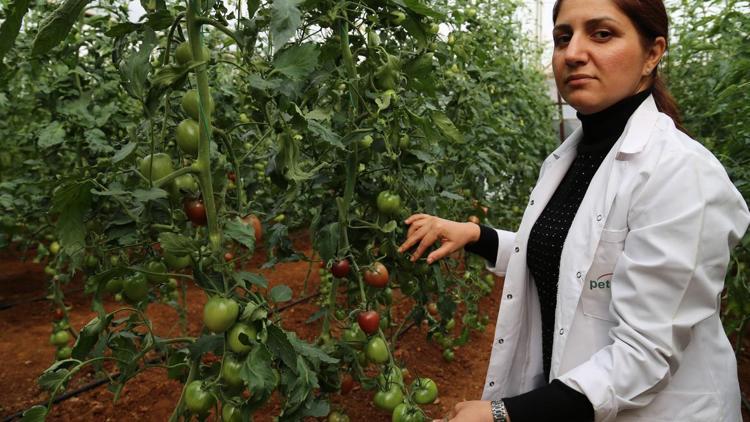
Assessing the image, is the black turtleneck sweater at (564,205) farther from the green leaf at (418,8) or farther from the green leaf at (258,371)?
the green leaf at (258,371)

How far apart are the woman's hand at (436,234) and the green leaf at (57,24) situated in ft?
3.13

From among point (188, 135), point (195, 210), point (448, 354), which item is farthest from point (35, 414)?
point (448, 354)

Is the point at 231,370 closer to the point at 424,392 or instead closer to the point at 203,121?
the point at 203,121

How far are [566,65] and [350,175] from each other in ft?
2.20

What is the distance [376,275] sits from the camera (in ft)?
5.26

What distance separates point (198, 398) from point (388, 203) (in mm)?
726

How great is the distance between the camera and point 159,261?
1382 mm

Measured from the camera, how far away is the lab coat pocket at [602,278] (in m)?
1.12

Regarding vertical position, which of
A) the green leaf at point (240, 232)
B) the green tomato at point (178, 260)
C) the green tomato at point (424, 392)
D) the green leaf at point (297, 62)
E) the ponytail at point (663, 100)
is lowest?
the green tomato at point (424, 392)

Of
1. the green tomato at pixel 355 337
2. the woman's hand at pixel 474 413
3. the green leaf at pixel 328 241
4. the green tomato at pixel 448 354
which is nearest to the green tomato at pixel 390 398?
the green tomato at pixel 355 337

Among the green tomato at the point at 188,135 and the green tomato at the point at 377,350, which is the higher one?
the green tomato at the point at 188,135

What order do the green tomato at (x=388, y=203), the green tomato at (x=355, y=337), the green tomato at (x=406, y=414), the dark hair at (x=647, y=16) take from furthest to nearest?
the green tomato at (x=355, y=337)
the green tomato at (x=388, y=203)
the green tomato at (x=406, y=414)
the dark hair at (x=647, y=16)

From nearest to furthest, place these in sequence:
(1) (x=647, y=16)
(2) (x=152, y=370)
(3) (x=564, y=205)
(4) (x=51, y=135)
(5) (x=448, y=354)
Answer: (1) (x=647, y=16)
(3) (x=564, y=205)
(4) (x=51, y=135)
(2) (x=152, y=370)
(5) (x=448, y=354)

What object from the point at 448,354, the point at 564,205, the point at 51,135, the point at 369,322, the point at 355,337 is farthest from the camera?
the point at 448,354
